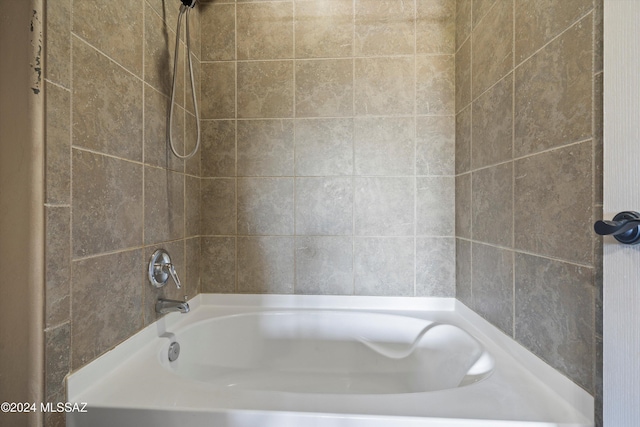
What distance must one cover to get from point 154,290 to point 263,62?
1128 millimetres

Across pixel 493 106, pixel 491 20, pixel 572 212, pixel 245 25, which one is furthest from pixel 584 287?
pixel 245 25

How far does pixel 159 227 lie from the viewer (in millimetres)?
1074

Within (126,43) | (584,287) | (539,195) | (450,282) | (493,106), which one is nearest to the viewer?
(584,287)

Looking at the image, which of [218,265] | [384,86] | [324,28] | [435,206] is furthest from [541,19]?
[218,265]

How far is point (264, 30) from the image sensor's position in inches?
55.0

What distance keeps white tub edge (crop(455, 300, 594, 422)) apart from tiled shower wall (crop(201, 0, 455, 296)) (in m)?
0.36

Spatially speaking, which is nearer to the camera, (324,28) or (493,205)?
(493,205)

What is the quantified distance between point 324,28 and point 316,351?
152 cm

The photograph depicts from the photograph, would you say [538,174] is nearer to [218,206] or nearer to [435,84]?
[435,84]

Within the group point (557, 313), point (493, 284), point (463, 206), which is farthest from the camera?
point (463, 206)

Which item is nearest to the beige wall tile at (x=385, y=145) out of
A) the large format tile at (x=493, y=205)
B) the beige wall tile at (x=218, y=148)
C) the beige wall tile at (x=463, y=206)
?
the beige wall tile at (x=463, y=206)

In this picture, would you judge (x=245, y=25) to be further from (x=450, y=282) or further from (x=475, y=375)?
(x=475, y=375)
